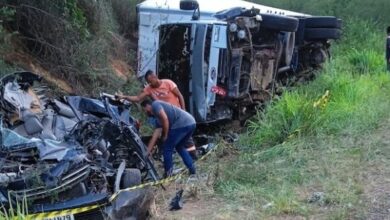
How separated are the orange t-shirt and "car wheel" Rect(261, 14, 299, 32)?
210 centimetres

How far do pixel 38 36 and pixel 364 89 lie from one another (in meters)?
5.32

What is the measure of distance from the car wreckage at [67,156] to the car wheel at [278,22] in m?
3.15

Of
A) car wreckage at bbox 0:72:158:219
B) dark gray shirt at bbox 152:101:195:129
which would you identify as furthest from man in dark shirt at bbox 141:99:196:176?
car wreckage at bbox 0:72:158:219

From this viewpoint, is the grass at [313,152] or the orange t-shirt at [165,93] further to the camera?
the orange t-shirt at [165,93]

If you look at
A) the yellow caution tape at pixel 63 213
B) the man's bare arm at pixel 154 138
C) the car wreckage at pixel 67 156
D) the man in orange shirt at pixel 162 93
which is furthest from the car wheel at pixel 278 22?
the yellow caution tape at pixel 63 213

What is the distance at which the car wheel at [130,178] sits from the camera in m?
5.68

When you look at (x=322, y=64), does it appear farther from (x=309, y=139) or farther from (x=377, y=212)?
(x=377, y=212)

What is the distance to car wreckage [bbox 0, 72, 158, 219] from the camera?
16.0 ft

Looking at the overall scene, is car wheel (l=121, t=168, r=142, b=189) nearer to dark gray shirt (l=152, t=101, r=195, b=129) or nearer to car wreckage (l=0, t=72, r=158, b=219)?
car wreckage (l=0, t=72, r=158, b=219)

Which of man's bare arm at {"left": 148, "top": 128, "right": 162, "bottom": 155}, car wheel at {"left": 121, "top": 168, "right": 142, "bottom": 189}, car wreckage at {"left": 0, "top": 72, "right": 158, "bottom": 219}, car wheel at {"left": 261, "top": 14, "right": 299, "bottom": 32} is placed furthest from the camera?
car wheel at {"left": 261, "top": 14, "right": 299, "bottom": 32}

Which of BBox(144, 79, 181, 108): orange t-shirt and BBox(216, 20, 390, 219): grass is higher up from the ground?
BBox(144, 79, 181, 108): orange t-shirt

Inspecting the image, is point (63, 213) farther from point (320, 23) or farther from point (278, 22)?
point (320, 23)

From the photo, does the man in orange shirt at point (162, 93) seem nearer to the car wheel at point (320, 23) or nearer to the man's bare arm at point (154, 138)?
the man's bare arm at point (154, 138)

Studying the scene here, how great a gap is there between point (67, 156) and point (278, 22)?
510cm
